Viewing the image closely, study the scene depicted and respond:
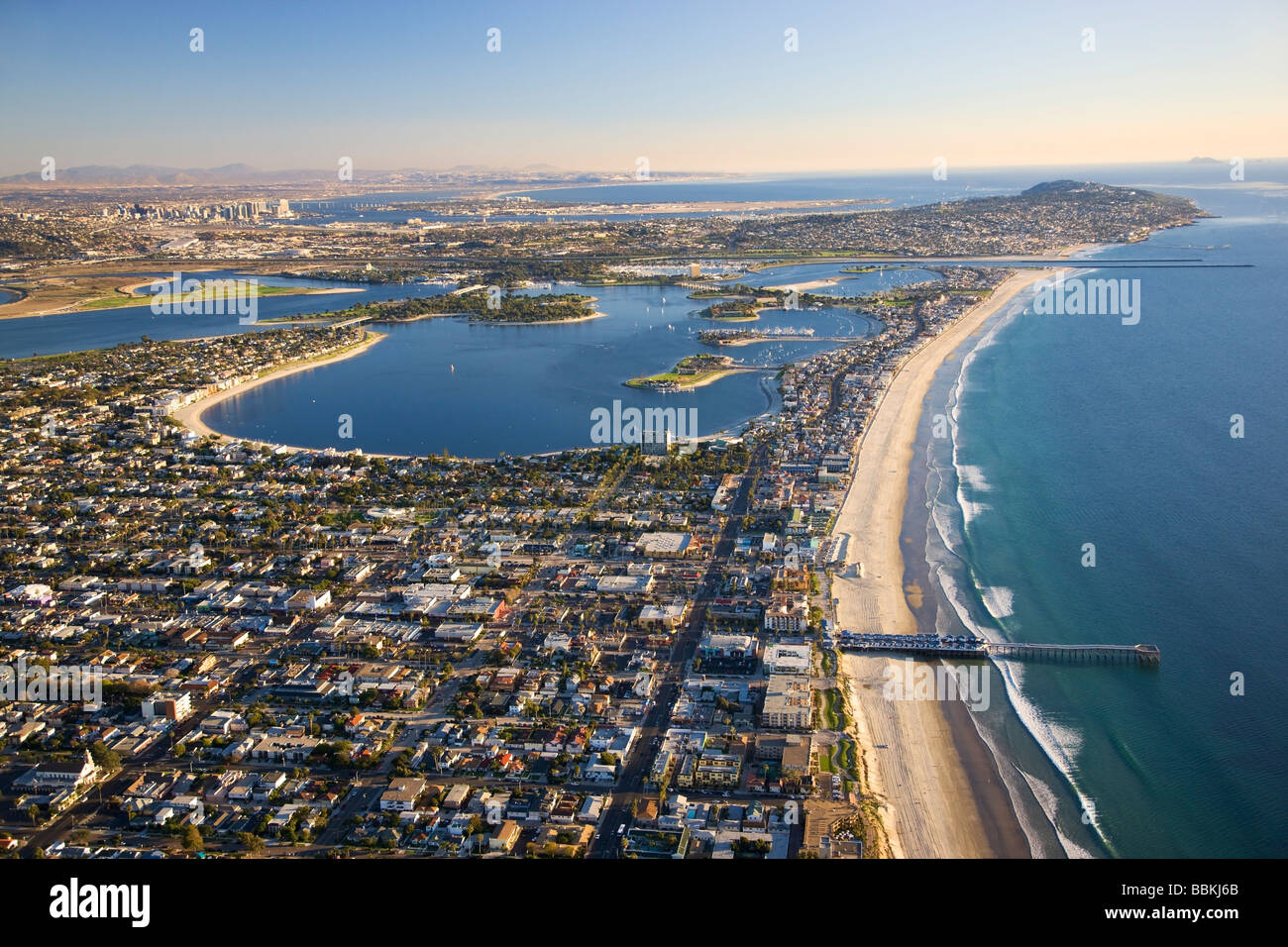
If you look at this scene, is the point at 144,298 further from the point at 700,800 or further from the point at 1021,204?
the point at 1021,204

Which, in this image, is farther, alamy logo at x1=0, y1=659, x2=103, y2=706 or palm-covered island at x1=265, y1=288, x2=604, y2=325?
palm-covered island at x1=265, y1=288, x2=604, y2=325

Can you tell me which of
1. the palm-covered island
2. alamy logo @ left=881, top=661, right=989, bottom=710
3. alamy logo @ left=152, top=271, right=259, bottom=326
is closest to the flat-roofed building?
alamy logo @ left=881, top=661, right=989, bottom=710

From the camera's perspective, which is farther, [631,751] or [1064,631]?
[1064,631]

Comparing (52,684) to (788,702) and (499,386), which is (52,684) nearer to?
(788,702)

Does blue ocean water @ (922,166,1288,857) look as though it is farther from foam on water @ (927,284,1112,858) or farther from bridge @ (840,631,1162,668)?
bridge @ (840,631,1162,668)
